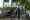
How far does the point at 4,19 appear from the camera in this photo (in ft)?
5.12

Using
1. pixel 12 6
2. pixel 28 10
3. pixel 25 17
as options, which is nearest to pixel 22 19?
pixel 25 17

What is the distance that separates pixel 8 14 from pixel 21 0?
411 mm

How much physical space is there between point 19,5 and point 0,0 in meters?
0.43

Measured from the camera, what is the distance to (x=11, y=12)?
1.57 metres

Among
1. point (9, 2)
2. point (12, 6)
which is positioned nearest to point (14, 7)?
point (12, 6)

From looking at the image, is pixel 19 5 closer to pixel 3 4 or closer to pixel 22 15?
pixel 22 15

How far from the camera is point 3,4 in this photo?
1.58m

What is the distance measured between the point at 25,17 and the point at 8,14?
1.20ft

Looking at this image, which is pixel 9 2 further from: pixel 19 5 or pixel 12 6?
pixel 19 5

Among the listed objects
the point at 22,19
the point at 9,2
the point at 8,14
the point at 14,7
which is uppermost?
the point at 9,2

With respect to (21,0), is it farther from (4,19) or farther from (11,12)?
(4,19)

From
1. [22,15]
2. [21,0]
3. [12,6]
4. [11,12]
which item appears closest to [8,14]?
[11,12]

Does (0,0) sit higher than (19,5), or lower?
higher

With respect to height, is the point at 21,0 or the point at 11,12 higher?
the point at 21,0
